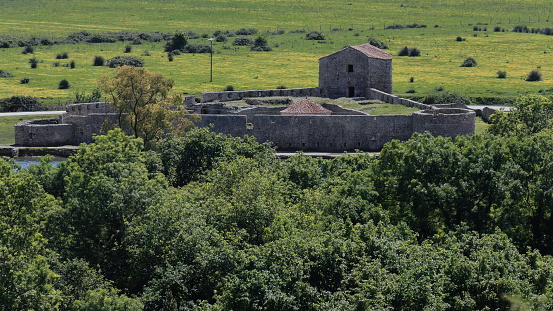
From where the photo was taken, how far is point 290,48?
15438 cm

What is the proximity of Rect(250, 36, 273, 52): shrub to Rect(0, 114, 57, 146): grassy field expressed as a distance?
5924 cm

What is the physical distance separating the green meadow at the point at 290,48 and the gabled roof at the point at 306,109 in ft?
82.3

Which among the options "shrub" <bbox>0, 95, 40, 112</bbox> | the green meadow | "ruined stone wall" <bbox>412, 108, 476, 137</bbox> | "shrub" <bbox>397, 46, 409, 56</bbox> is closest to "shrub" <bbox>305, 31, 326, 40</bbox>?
the green meadow

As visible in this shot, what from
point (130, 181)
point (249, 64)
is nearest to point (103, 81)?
point (130, 181)

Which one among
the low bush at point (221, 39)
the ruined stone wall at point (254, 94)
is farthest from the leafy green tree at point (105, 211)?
the low bush at point (221, 39)

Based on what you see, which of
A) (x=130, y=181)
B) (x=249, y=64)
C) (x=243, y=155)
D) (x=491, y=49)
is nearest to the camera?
(x=130, y=181)

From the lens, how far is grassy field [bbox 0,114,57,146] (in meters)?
87.2

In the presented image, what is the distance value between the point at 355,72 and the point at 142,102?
27.5 m

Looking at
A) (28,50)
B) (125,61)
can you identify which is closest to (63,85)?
(125,61)

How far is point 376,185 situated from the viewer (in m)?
50.1

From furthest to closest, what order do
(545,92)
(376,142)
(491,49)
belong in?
(491,49) → (545,92) → (376,142)

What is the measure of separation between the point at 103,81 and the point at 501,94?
50457 mm

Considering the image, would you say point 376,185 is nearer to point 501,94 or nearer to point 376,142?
point 376,142

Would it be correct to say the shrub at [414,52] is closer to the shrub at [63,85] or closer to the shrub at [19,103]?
the shrub at [63,85]
